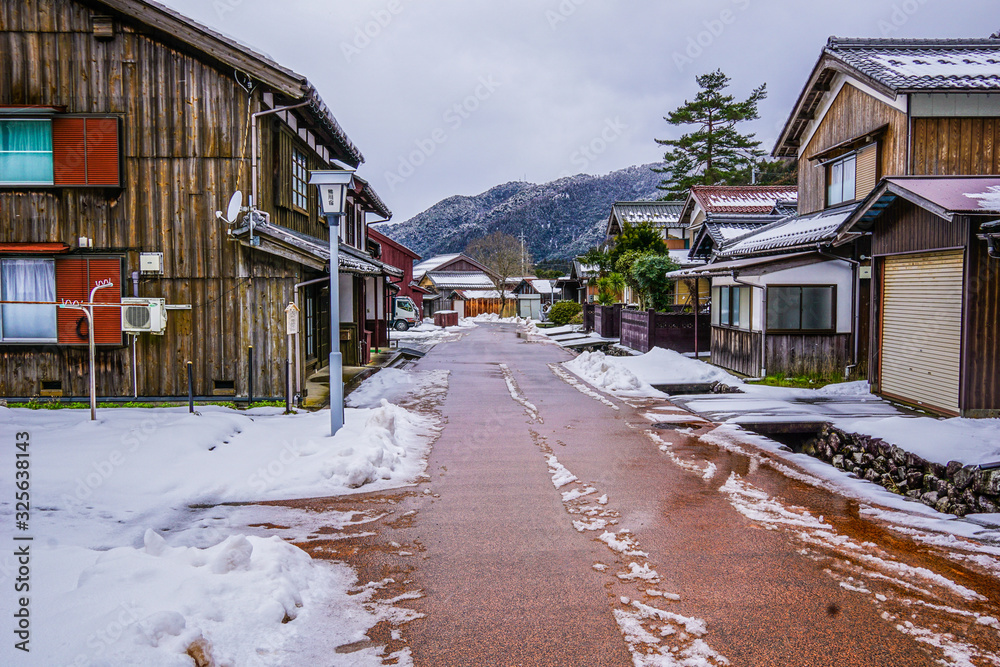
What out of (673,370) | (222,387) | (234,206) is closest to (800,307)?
(673,370)

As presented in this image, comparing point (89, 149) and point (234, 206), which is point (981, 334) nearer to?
point (234, 206)

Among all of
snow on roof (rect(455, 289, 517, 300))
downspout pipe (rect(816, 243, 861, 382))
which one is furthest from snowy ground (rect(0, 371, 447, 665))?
snow on roof (rect(455, 289, 517, 300))

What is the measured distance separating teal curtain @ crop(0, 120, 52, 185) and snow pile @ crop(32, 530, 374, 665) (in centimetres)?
987

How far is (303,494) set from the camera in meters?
6.97

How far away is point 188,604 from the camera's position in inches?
153

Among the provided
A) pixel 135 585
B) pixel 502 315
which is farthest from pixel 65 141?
pixel 502 315

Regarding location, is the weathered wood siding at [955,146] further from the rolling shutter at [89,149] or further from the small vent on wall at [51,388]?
the small vent on wall at [51,388]

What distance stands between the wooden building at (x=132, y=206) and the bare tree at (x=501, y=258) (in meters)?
51.1

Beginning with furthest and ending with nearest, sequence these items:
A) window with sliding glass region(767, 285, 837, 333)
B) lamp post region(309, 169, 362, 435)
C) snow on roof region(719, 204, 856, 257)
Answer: snow on roof region(719, 204, 856, 257) → window with sliding glass region(767, 285, 837, 333) → lamp post region(309, 169, 362, 435)

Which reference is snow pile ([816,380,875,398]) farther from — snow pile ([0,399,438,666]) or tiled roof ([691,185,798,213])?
tiled roof ([691,185,798,213])

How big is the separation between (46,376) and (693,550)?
11835mm

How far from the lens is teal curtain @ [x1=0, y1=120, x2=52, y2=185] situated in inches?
455

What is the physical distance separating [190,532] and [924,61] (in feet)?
62.3

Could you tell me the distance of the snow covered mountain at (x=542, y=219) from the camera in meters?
155
